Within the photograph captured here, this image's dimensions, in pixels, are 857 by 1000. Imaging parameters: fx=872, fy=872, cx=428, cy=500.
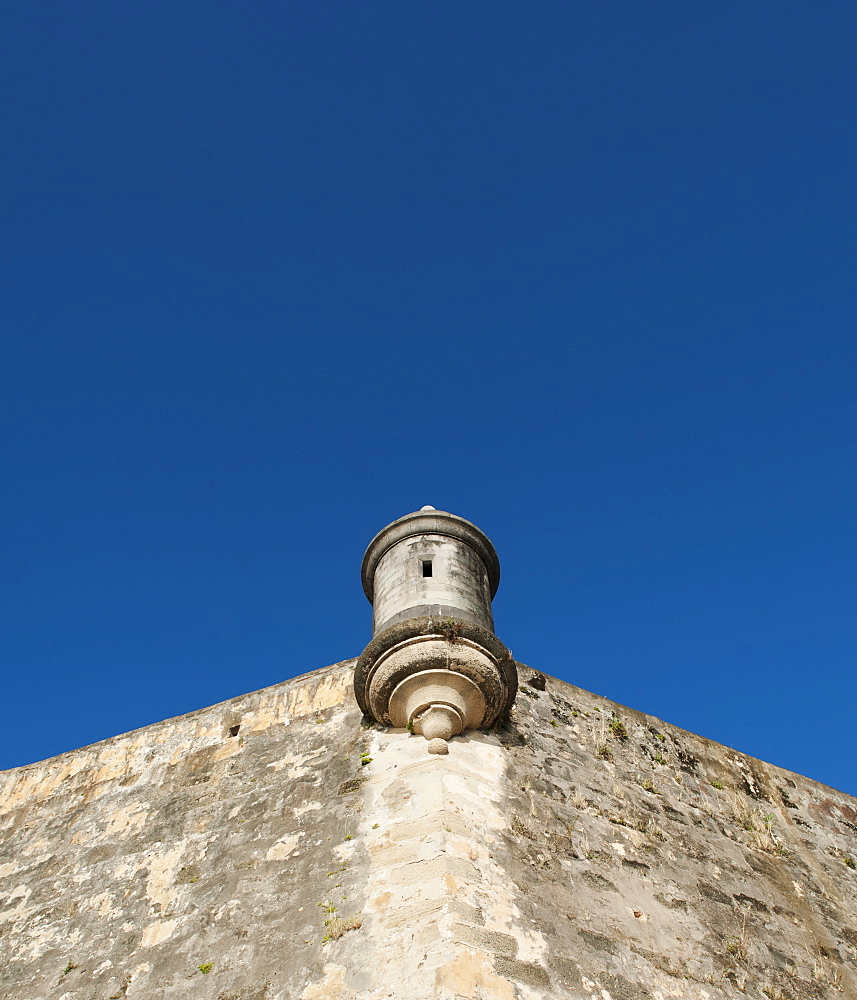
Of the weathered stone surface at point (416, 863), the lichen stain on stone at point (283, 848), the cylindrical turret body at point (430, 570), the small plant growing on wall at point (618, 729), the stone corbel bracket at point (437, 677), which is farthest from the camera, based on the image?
the small plant growing on wall at point (618, 729)

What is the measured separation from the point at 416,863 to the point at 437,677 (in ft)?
5.52

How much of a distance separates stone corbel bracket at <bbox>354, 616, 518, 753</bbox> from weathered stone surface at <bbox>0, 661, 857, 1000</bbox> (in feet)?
0.74

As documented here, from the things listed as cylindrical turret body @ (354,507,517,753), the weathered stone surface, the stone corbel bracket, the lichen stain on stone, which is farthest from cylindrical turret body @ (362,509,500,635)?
the lichen stain on stone

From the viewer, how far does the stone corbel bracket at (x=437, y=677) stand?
23.7 feet

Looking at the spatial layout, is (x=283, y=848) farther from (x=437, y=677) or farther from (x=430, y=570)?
(x=430, y=570)

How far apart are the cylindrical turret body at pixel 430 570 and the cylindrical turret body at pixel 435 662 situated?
1 cm

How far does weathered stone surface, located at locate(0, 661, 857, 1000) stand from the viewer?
557 centimetres

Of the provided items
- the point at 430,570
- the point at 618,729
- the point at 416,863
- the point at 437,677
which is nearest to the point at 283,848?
the point at 416,863

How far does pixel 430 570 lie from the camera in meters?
8.45

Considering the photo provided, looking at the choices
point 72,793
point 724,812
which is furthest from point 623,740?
point 72,793

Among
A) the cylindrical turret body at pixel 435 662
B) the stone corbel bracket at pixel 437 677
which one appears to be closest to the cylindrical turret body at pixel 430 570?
the cylindrical turret body at pixel 435 662

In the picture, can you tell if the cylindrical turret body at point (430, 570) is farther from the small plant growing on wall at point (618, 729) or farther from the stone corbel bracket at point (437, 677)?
the small plant growing on wall at point (618, 729)

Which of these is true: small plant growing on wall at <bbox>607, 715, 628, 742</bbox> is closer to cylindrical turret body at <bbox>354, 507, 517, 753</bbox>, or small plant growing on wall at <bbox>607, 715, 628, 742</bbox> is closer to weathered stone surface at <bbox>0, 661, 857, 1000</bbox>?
weathered stone surface at <bbox>0, 661, 857, 1000</bbox>

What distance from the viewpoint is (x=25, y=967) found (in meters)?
6.58
